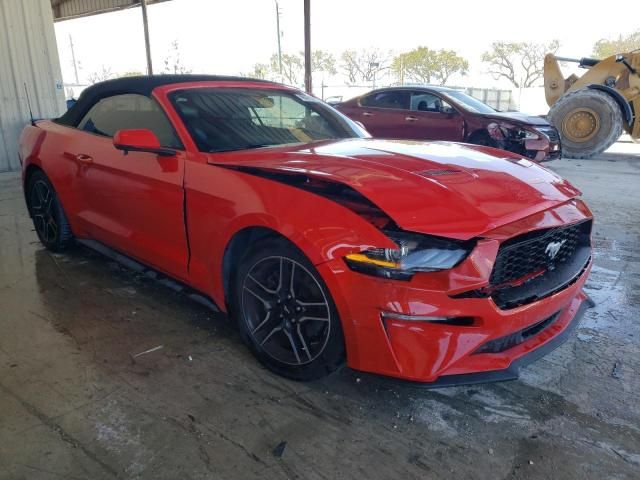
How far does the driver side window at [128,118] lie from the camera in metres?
2.88

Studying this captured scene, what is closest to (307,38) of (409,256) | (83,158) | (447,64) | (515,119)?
(515,119)

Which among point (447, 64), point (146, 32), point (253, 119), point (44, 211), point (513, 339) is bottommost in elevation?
point (513, 339)

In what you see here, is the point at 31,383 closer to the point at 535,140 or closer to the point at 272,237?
the point at 272,237

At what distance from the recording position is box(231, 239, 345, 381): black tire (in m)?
2.13

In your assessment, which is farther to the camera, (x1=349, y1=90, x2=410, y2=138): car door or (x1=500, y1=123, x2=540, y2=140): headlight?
(x1=349, y1=90, x2=410, y2=138): car door

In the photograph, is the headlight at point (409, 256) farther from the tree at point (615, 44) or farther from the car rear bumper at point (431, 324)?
the tree at point (615, 44)

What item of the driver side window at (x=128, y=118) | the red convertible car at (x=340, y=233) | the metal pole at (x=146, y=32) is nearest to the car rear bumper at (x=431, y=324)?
the red convertible car at (x=340, y=233)

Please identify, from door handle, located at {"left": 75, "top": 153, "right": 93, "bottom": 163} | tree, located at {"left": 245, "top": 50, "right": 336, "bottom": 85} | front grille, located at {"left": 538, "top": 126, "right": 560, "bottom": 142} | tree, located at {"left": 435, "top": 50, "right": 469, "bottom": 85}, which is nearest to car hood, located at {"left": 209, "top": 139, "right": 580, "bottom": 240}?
door handle, located at {"left": 75, "top": 153, "right": 93, "bottom": 163}

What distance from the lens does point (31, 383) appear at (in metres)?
2.36

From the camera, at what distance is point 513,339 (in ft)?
6.74

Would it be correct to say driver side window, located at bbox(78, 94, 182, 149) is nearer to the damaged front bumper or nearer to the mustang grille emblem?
the mustang grille emblem

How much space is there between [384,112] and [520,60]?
44443mm

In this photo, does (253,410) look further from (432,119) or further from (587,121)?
(587,121)

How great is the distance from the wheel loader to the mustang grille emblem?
922 cm
